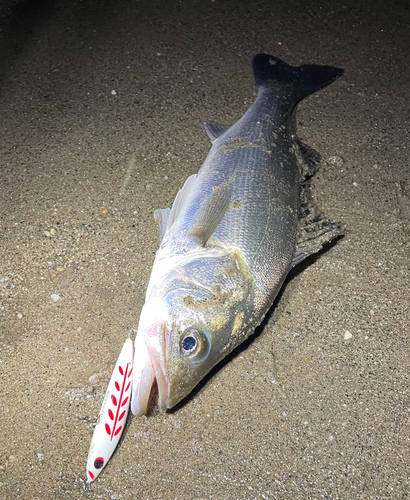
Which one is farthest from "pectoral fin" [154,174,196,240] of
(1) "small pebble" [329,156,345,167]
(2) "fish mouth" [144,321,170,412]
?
(1) "small pebble" [329,156,345,167]

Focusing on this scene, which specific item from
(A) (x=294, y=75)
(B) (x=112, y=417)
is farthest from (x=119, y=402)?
(A) (x=294, y=75)

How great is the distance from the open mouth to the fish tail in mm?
2319

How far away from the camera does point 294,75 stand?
3.66 meters

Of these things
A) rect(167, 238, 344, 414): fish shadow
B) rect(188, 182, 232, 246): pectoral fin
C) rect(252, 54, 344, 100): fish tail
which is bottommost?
rect(167, 238, 344, 414): fish shadow

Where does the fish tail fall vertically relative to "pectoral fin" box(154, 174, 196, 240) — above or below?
above

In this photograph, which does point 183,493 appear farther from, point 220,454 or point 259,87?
point 259,87

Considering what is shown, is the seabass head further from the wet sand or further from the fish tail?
the fish tail

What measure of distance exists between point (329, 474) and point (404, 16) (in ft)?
13.9

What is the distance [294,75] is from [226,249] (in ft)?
6.63

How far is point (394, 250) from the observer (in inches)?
125

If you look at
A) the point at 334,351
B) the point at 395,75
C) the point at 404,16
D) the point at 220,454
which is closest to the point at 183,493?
the point at 220,454

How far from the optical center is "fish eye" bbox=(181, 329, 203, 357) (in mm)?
A: 2127

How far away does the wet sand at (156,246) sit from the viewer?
2496 millimetres

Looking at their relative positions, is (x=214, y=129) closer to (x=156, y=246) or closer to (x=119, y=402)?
(x=156, y=246)
